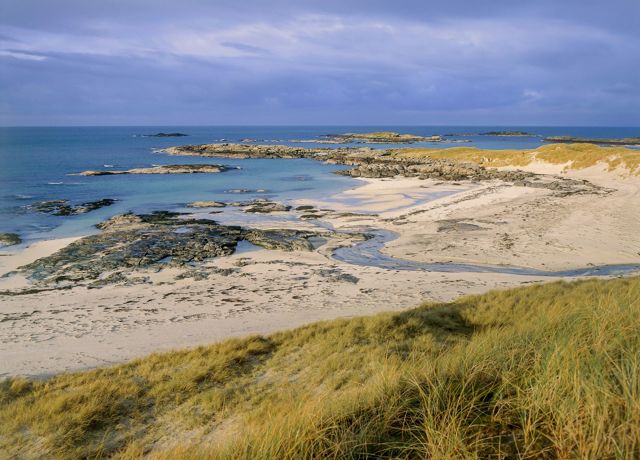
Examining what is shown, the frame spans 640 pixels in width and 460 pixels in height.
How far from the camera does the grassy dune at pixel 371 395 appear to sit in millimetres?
3295

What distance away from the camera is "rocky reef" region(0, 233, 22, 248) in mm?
19723

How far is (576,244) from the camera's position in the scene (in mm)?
18391

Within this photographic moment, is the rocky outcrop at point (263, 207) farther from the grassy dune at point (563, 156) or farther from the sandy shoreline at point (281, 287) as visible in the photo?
the grassy dune at point (563, 156)

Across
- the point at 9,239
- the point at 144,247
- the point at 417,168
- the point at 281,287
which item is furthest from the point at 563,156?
the point at 9,239

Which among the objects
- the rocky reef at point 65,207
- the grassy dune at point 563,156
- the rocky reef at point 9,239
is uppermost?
the grassy dune at point 563,156

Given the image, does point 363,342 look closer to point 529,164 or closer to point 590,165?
point 590,165

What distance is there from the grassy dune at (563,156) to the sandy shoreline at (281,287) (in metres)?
20.4

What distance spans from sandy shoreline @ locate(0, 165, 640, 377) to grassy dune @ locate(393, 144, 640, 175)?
66.8 feet

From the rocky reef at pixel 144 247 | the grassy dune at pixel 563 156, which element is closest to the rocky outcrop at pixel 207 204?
the rocky reef at pixel 144 247

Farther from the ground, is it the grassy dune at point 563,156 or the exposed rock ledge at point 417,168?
the grassy dune at point 563,156

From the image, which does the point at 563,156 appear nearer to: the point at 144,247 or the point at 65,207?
the point at 144,247

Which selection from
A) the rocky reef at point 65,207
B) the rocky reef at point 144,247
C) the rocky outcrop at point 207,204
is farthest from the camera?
the rocky outcrop at point 207,204

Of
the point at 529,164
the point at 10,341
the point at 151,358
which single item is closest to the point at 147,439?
the point at 151,358

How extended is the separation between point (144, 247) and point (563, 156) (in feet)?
151
